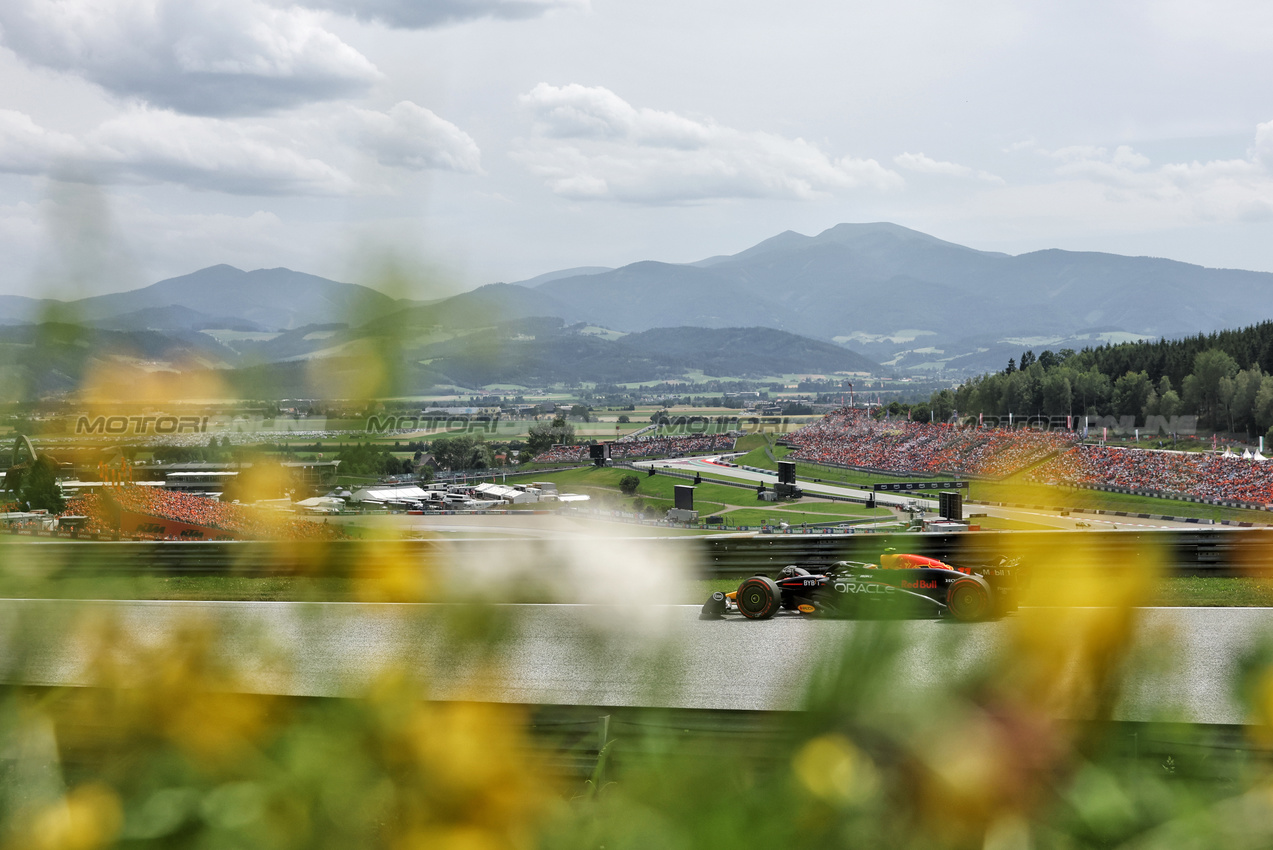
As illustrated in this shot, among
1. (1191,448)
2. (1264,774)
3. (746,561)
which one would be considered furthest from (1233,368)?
(1264,774)

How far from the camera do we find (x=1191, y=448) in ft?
191

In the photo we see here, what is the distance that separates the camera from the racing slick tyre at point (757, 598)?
10594 millimetres

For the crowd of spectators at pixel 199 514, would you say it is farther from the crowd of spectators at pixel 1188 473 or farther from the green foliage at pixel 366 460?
the crowd of spectators at pixel 1188 473

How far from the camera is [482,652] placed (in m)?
1.31

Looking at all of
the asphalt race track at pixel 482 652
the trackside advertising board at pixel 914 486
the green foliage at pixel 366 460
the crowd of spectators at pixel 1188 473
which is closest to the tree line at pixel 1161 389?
the trackside advertising board at pixel 914 486

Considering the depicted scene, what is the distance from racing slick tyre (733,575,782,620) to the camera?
10594mm

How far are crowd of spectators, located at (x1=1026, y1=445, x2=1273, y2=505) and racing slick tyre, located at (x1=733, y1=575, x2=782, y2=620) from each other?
3051 centimetres

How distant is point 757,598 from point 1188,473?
142 ft

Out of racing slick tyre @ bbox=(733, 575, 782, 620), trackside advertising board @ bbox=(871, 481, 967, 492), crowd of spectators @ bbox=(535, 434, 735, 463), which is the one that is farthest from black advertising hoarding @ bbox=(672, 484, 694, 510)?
racing slick tyre @ bbox=(733, 575, 782, 620)

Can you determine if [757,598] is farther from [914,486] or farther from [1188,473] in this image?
[1188,473]

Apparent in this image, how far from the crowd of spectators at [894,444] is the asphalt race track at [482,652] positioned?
38284mm

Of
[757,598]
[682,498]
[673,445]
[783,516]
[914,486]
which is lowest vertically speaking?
[783,516]

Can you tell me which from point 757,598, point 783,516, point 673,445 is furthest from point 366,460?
point 673,445

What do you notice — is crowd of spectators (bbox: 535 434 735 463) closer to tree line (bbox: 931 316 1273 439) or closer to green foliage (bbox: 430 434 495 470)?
tree line (bbox: 931 316 1273 439)
